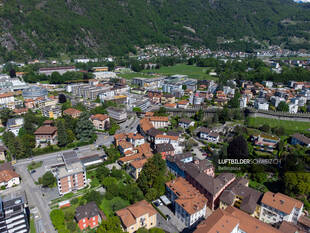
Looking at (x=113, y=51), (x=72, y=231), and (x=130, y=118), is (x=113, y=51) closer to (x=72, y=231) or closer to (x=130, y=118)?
(x=130, y=118)

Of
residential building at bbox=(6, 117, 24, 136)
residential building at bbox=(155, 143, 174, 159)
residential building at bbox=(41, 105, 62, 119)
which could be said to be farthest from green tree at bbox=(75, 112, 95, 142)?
residential building at bbox=(155, 143, 174, 159)

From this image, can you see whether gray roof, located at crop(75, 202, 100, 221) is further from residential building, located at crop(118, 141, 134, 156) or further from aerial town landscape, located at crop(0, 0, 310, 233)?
residential building, located at crop(118, 141, 134, 156)

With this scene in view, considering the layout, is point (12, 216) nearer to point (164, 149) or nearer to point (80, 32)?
point (164, 149)

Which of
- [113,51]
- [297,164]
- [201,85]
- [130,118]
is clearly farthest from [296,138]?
[113,51]

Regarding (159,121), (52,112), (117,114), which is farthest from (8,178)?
(159,121)

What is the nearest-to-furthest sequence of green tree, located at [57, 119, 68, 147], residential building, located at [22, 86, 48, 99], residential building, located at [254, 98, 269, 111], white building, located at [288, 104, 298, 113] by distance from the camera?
green tree, located at [57, 119, 68, 147] < white building, located at [288, 104, 298, 113] < residential building, located at [254, 98, 269, 111] < residential building, located at [22, 86, 48, 99]

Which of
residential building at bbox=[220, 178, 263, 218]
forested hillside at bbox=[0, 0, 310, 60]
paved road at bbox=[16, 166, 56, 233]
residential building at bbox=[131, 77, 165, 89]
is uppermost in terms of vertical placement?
forested hillside at bbox=[0, 0, 310, 60]
